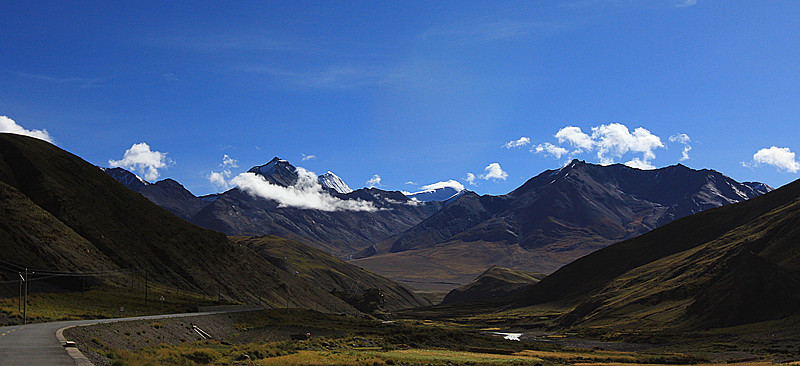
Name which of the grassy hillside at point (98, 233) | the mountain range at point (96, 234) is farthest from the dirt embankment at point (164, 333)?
the grassy hillside at point (98, 233)

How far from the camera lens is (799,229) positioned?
14275 centimetres

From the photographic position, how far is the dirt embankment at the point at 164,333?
148 feet

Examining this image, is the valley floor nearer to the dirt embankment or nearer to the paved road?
the dirt embankment

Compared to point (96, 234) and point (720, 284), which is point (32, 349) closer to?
point (96, 234)

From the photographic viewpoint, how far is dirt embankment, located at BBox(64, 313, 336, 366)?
148 feet

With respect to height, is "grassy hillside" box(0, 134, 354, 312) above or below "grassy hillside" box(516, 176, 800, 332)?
above

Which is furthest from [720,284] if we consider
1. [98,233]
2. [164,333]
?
[98,233]

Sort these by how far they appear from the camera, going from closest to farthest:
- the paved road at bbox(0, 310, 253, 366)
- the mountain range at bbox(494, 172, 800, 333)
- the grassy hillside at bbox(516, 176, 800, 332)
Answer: the paved road at bbox(0, 310, 253, 366) → the mountain range at bbox(494, 172, 800, 333) → the grassy hillside at bbox(516, 176, 800, 332)

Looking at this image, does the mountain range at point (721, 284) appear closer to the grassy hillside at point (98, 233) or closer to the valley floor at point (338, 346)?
the valley floor at point (338, 346)

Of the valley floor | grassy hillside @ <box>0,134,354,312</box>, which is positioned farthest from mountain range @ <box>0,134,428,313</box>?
the valley floor

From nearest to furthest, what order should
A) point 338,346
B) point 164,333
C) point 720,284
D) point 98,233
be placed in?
1. point 164,333
2. point 338,346
3. point 98,233
4. point 720,284

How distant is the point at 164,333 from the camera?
212ft

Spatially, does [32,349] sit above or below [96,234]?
below

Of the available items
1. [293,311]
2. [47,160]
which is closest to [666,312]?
[293,311]
